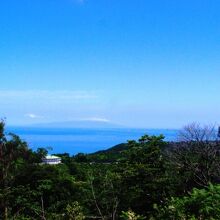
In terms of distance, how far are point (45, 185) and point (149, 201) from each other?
7549mm

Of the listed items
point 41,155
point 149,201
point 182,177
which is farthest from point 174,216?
point 41,155

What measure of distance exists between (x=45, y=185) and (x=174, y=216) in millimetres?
16111

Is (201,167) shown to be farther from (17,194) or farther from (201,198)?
(201,198)

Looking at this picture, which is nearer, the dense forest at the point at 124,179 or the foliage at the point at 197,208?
the foliage at the point at 197,208

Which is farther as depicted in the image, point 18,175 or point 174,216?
point 18,175

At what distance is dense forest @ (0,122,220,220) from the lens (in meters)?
16.2

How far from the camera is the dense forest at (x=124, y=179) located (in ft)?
53.1

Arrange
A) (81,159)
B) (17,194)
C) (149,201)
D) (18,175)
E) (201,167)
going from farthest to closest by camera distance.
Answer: (81,159)
(18,175)
(17,194)
(201,167)
(149,201)

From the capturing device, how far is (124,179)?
54.6 ft

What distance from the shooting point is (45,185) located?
22.6 metres

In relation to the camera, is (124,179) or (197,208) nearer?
(197,208)

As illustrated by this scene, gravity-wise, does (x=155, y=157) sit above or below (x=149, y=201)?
above

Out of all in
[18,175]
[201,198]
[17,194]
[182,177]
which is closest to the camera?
[201,198]

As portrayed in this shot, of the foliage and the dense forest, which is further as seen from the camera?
the dense forest
